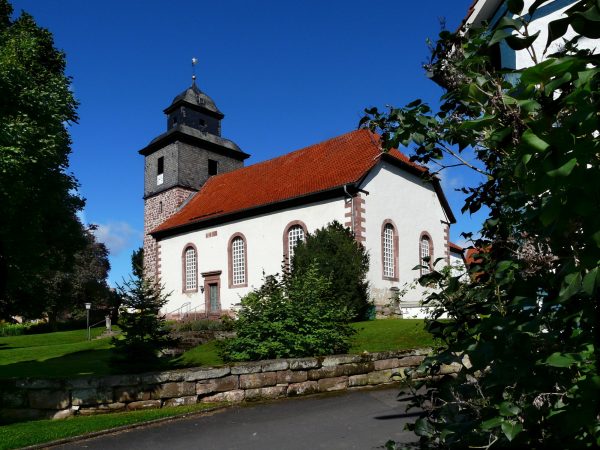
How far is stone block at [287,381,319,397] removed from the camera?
10.1 metres

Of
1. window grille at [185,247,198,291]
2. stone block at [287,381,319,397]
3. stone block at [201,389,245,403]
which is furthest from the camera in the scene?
window grille at [185,247,198,291]

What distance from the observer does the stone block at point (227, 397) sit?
9.45 meters

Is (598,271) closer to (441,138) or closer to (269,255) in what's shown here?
(441,138)

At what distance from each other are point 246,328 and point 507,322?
395 inches

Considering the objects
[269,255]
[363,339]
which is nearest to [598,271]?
[363,339]

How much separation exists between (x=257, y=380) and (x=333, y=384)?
1683 millimetres

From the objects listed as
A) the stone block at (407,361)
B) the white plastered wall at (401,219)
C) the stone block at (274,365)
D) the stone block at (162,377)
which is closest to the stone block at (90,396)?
the stone block at (162,377)

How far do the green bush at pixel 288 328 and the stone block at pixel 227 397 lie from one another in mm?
1380

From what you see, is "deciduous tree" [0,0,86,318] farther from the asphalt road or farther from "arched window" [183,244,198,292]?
"arched window" [183,244,198,292]

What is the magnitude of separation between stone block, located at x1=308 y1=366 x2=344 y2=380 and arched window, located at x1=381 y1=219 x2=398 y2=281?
47.8ft

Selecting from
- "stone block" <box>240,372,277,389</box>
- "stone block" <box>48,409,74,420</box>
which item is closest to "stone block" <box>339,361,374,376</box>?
"stone block" <box>240,372,277,389</box>

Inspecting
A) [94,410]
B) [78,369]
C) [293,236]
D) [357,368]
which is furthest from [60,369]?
[293,236]

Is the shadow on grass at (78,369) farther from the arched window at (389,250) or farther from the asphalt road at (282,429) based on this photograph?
the arched window at (389,250)

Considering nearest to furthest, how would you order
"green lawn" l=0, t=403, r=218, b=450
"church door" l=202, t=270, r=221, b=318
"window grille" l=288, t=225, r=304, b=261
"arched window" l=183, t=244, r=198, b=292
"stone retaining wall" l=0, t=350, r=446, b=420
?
"green lawn" l=0, t=403, r=218, b=450
"stone retaining wall" l=0, t=350, r=446, b=420
"window grille" l=288, t=225, r=304, b=261
"church door" l=202, t=270, r=221, b=318
"arched window" l=183, t=244, r=198, b=292
